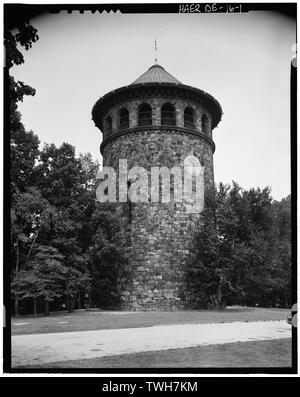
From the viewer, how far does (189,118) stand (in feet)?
78.5

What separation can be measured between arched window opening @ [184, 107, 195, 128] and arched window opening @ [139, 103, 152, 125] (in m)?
1.87

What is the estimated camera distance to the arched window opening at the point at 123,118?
23.8m

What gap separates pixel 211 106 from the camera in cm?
2375

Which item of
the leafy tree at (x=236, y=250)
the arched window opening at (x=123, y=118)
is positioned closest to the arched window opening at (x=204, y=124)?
the leafy tree at (x=236, y=250)

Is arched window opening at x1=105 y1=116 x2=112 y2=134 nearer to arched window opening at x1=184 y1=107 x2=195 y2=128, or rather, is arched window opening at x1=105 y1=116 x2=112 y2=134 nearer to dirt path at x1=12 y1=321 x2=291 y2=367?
arched window opening at x1=184 y1=107 x2=195 y2=128

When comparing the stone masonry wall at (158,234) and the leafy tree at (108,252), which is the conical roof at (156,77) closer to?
the stone masonry wall at (158,234)

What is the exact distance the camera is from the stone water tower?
21797mm

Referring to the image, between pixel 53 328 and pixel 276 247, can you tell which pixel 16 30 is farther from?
pixel 276 247

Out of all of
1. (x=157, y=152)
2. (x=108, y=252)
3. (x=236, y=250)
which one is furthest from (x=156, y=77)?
(x=236, y=250)

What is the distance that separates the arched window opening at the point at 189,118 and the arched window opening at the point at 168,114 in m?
0.70

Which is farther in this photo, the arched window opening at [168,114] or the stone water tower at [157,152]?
the arched window opening at [168,114]

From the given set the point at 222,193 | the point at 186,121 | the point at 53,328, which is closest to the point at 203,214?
the point at 222,193
